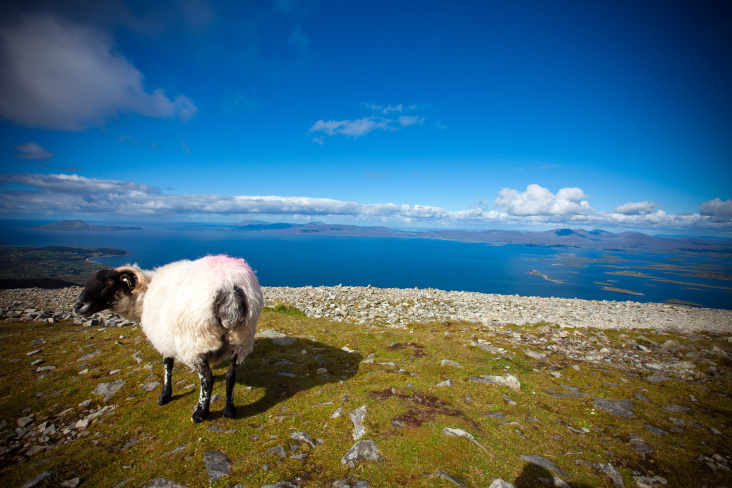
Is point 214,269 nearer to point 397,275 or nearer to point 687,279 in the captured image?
point 397,275

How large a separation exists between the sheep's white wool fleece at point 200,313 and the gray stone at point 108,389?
1.62 meters

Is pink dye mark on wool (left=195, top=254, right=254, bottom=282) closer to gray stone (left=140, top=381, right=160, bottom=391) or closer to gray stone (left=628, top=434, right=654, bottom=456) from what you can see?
gray stone (left=140, top=381, right=160, bottom=391)

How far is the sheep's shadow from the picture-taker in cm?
563

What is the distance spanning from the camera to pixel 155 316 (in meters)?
5.39

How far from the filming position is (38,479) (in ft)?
11.2

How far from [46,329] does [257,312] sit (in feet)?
34.3

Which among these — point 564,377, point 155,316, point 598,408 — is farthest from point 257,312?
point 564,377

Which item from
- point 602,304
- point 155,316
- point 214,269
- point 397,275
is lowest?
point 397,275

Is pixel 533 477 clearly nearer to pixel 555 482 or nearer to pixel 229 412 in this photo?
pixel 555 482

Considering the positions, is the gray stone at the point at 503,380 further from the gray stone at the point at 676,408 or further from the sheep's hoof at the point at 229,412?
the sheep's hoof at the point at 229,412

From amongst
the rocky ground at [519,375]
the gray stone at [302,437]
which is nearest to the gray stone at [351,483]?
the rocky ground at [519,375]

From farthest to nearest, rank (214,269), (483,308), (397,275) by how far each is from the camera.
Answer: (397,275), (483,308), (214,269)

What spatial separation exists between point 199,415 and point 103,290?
3435mm

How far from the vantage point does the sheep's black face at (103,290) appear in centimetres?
552
